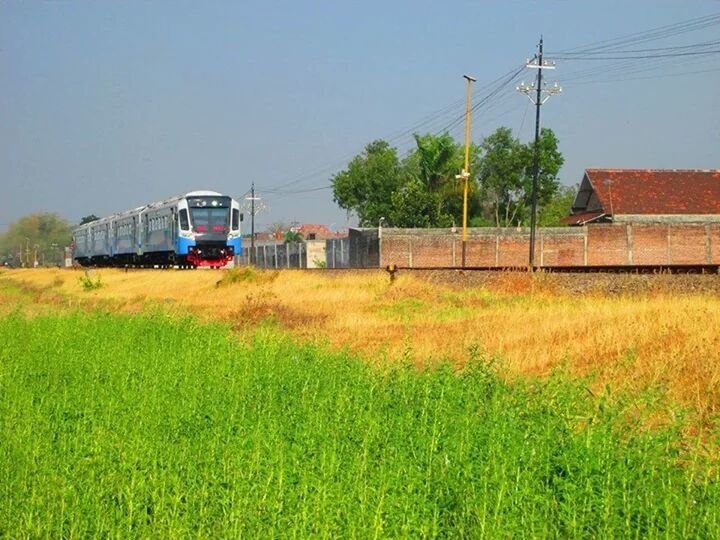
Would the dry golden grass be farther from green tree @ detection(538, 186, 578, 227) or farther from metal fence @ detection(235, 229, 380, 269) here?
green tree @ detection(538, 186, 578, 227)

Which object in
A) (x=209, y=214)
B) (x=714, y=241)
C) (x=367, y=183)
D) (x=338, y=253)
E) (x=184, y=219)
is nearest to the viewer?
(x=184, y=219)

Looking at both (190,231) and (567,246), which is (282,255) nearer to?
(567,246)

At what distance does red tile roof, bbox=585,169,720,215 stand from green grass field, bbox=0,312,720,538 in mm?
42326

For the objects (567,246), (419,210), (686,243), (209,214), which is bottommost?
(567,246)

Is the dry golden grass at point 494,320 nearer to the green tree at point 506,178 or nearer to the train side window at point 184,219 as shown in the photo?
the train side window at point 184,219

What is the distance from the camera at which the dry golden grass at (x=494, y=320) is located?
11297 millimetres

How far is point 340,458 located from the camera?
288 inches

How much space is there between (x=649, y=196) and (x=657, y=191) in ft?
2.37

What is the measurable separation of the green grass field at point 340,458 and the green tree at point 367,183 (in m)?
74.5

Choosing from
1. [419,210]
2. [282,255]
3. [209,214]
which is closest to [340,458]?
[209,214]

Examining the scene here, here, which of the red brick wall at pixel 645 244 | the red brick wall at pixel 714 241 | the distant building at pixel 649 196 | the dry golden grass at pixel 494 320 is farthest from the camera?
the distant building at pixel 649 196

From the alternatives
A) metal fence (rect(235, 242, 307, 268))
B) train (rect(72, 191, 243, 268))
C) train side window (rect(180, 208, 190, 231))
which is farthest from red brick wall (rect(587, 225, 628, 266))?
metal fence (rect(235, 242, 307, 268))

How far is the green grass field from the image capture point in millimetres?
5988

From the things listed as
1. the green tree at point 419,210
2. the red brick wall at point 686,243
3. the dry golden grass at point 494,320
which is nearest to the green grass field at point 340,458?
the dry golden grass at point 494,320
